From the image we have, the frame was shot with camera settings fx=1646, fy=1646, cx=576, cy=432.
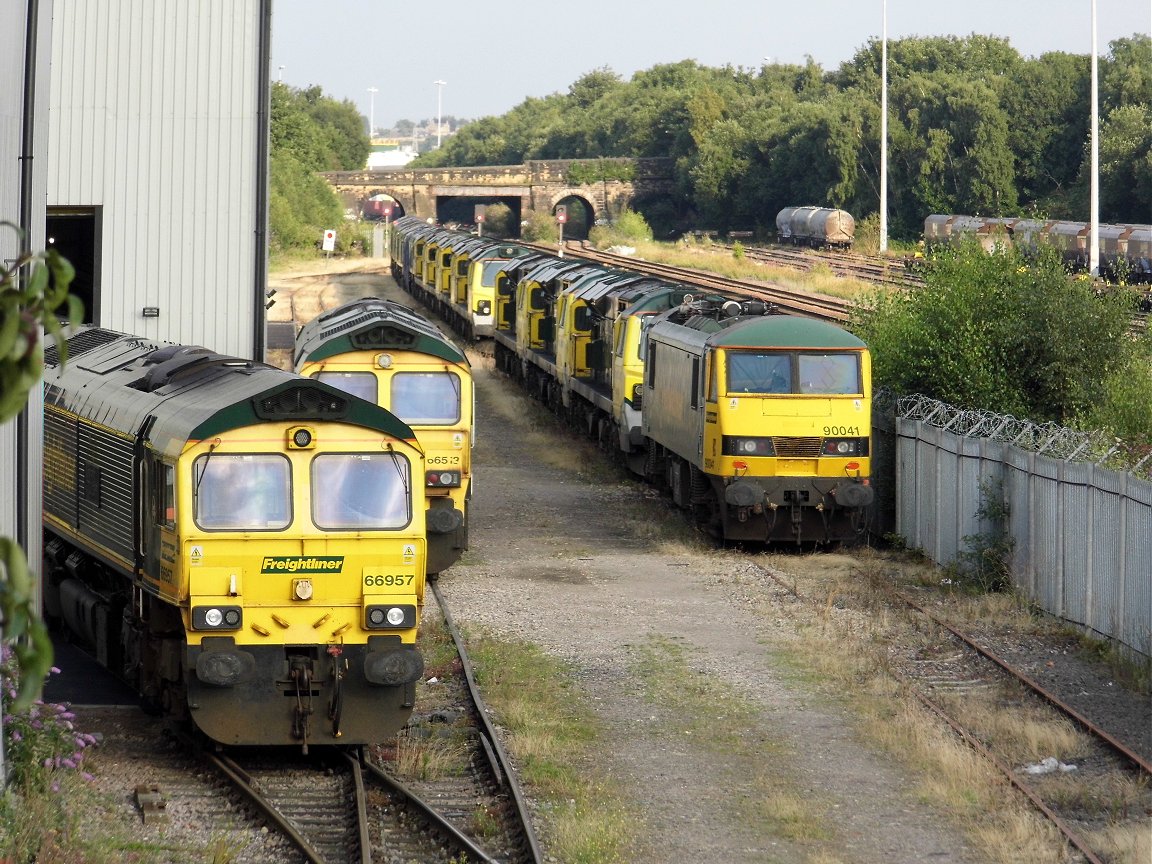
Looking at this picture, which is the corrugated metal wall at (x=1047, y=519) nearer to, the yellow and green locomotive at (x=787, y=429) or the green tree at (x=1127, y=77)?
the yellow and green locomotive at (x=787, y=429)

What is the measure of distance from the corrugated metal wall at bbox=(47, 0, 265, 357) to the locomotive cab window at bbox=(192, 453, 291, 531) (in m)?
10.1

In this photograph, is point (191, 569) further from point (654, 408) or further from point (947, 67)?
point (947, 67)

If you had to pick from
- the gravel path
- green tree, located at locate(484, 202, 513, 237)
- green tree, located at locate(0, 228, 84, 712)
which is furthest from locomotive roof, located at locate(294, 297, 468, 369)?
green tree, located at locate(484, 202, 513, 237)

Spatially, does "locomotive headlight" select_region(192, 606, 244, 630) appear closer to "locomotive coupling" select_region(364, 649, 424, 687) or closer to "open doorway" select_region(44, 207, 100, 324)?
"locomotive coupling" select_region(364, 649, 424, 687)

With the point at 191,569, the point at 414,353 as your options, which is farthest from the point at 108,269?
the point at 191,569

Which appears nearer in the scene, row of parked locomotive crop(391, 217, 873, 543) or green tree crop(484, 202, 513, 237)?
row of parked locomotive crop(391, 217, 873, 543)

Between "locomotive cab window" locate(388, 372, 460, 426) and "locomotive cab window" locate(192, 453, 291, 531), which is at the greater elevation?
"locomotive cab window" locate(388, 372, 460, 426)

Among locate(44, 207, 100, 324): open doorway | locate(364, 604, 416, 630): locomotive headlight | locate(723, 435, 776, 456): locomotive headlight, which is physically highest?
locate(44, 207, 100, 324): open doorway

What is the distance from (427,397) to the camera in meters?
17.6

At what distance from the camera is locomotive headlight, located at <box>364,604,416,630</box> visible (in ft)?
34.3

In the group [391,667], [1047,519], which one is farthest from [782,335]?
[391,667]

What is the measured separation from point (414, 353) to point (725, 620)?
14.8ft

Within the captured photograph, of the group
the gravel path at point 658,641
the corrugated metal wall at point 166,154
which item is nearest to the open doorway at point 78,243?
the corrugated metal wall at point 166,154

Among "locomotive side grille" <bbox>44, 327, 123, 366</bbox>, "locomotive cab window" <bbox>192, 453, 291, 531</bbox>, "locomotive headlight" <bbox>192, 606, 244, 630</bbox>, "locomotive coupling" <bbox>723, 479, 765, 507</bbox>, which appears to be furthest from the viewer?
"locomotive coupling" <bbox>723, 479, 765, 507</bbox>
